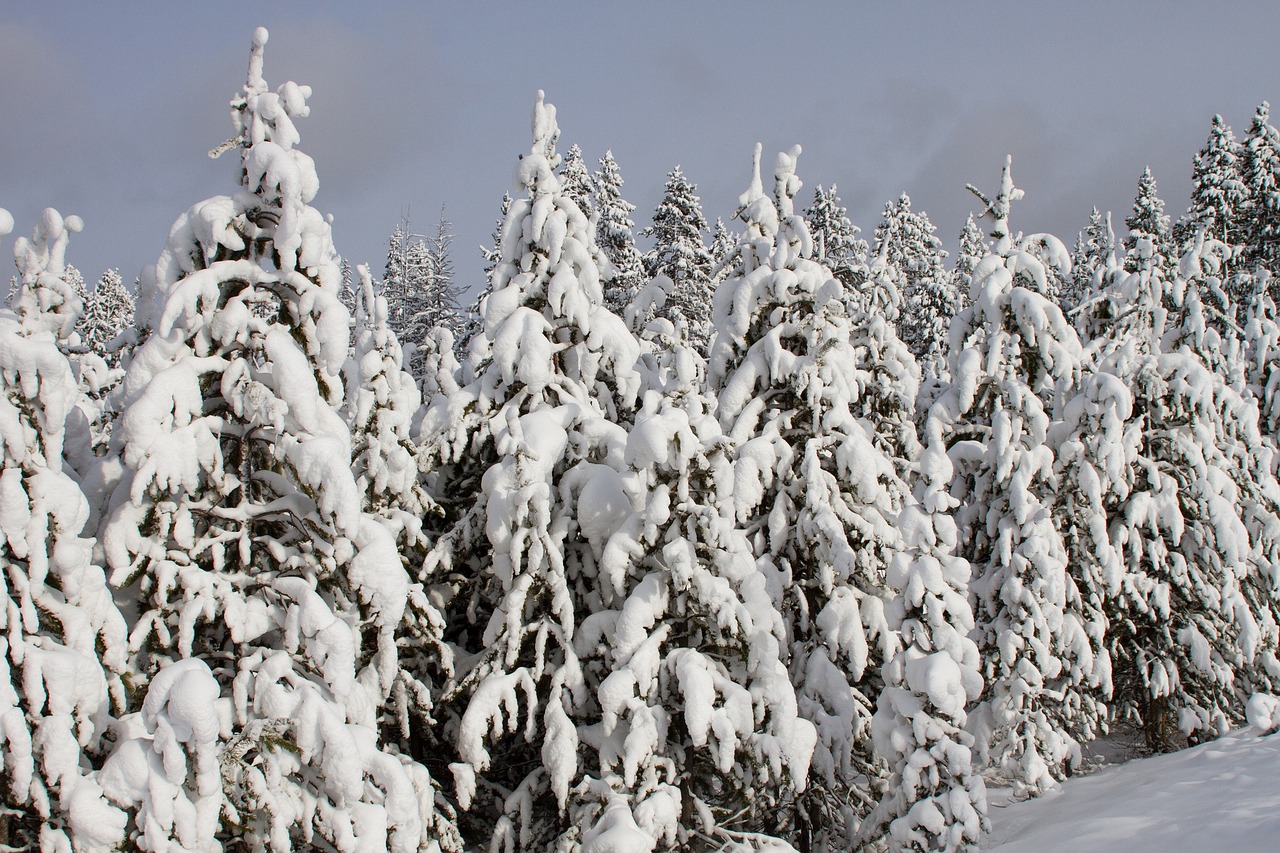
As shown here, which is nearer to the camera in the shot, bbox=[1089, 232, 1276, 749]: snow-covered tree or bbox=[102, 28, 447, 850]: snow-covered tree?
bbox=[102, 28, 447, 850]: snow-covered tree

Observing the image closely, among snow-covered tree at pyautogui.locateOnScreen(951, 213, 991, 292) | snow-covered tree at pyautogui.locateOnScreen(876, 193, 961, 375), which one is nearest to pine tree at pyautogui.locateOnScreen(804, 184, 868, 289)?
snow-covered tree at pyautogui.locateOnScreen(876, 193, 961, 375)

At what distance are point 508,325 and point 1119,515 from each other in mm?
12172

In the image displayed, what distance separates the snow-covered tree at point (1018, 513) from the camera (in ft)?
50.1

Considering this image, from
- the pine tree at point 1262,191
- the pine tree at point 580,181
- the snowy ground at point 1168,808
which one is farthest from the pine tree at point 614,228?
the snowy ground at point 1168,808

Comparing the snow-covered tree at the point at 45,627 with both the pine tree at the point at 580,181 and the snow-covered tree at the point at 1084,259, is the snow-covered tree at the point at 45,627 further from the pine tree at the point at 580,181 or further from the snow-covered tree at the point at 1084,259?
the snow-covered tree at the point at 1084,259

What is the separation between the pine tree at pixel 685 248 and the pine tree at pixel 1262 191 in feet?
66.9

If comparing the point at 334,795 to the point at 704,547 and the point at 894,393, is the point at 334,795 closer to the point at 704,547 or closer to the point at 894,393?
the point at 704,547

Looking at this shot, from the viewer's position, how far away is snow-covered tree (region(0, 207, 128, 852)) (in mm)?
6496

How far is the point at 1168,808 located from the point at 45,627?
11766 mm

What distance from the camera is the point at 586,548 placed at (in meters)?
11.7

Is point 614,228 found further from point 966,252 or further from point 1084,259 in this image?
point 1084,259

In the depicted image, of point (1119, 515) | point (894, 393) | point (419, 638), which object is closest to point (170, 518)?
point (419, 638)

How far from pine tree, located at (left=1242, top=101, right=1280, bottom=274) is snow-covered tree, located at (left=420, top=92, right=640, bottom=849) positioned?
32374 millimetres

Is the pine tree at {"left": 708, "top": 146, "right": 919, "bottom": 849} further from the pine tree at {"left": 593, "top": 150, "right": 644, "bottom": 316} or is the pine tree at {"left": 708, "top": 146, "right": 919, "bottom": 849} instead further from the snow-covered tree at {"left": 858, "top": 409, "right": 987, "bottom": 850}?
the pine tree at {"left": 593, "top": 150, "right": 644, "bottom": 316}
